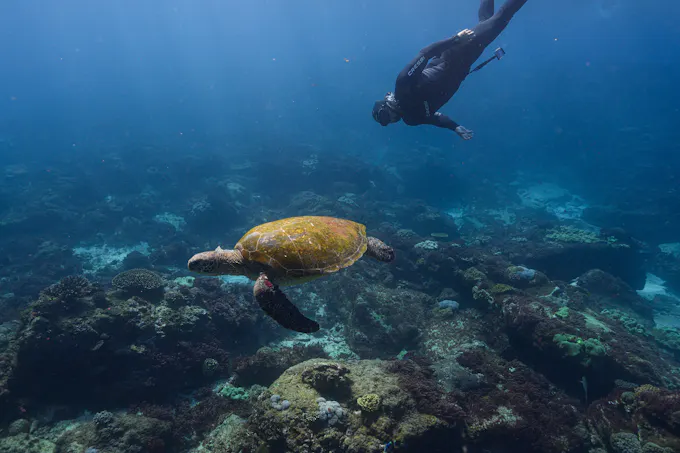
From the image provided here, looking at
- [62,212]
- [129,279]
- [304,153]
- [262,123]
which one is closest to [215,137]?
[262,123]

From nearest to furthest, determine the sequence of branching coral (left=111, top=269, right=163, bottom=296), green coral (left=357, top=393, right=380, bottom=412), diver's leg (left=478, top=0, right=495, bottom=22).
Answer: green coral (left=357, top=393, right=380, bottom=412), branching coral (left=111, top=269, right=163, bottom=296), diver's leg (left=478, top=0, right=495, bottom=22)

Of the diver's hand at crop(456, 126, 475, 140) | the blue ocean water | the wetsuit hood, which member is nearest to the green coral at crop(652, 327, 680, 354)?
the blue ocean water

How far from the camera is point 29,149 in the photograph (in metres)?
47.7

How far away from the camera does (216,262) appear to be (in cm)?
520

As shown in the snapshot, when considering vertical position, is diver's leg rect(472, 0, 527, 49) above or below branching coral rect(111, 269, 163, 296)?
above

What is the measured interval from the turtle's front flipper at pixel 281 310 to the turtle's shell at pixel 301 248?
59 cm

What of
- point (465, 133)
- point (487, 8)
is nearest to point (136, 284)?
point (465, 133)

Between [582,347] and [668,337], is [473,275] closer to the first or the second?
[582,347]

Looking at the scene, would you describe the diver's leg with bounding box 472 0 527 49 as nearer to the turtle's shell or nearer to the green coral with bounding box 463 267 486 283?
the turtle's shell

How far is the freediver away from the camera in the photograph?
303 inches

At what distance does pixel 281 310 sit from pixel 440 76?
25.2 ft

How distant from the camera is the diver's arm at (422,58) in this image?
287 inches

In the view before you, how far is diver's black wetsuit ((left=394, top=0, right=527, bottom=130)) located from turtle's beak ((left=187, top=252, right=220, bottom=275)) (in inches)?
249

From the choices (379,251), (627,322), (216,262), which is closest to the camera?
(216,262)
